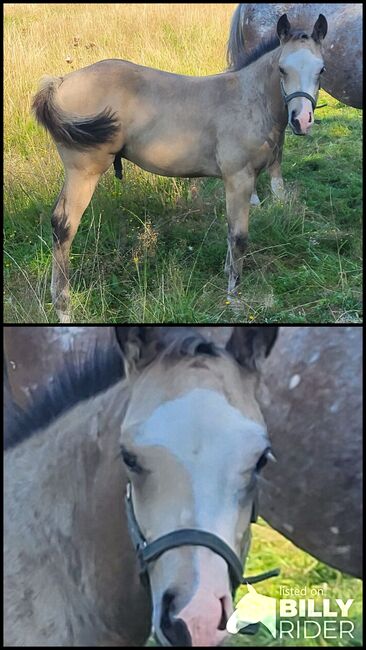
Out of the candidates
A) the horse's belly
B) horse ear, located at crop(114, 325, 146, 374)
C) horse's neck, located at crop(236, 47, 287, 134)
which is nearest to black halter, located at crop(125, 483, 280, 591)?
horse ear, located at crop(114, 325, 146, 374)

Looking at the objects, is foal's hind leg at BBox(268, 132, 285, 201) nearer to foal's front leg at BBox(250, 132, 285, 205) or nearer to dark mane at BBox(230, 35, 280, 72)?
foal's front leg at BBox(250, 132, 285, 205)

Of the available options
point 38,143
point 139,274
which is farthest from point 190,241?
point 38,143

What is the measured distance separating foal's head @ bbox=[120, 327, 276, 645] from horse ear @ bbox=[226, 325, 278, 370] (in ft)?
0.18

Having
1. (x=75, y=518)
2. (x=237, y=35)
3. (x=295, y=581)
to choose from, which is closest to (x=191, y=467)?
(x=75, y=518)

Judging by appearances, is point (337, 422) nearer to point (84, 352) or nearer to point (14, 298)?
point (84, 352)

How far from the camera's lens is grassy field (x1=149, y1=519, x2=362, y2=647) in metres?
2.21

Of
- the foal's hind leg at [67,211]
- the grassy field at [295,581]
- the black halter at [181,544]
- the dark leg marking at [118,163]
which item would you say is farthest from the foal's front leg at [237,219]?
the black halter at [181,544]

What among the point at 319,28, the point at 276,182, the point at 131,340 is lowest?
the point at 276,182

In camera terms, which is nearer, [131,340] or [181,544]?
[181,544]

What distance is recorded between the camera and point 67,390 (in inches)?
69.8

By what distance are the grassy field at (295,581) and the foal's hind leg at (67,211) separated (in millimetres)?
1422

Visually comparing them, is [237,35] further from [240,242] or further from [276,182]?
[240,242]
